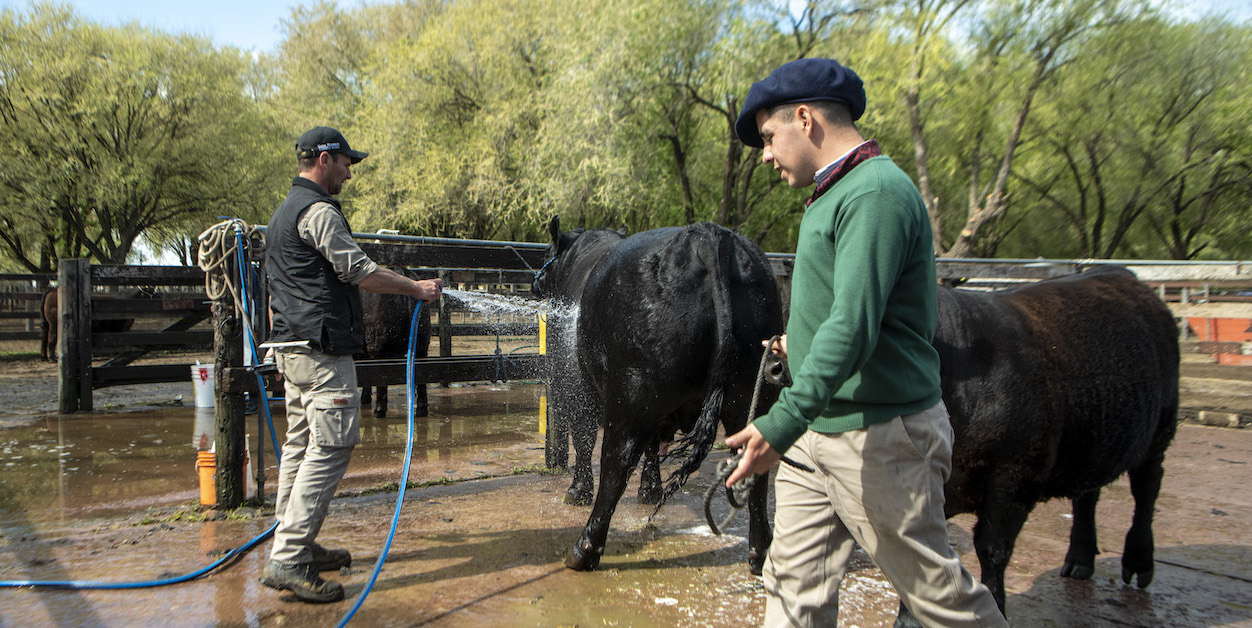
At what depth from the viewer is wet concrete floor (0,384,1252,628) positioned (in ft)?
11.3

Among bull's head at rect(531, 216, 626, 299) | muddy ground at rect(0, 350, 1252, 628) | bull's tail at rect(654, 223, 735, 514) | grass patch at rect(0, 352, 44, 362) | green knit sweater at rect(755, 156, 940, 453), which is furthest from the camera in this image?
grass patch at rect(0, 352, 44, 362)

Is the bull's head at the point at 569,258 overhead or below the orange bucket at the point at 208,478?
overhead

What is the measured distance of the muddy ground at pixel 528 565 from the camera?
11.2ft

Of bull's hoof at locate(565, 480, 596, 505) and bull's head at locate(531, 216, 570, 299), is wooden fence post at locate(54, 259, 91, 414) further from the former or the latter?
bull's hoof at locate(565, 480, 596, 505)

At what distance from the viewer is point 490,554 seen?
4.22m

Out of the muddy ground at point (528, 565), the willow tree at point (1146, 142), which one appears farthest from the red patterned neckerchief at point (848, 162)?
the willow tree at point (1146, 142)

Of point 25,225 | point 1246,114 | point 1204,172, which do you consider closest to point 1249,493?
point 1246,114

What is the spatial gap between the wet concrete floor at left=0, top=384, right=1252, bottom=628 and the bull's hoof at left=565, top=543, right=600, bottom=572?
64 mm

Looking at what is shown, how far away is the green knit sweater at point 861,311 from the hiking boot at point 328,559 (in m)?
2.81

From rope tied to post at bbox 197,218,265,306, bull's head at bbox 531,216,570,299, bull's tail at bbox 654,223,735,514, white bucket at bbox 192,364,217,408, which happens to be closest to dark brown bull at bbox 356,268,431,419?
white bucket at bbox 192,364,217,408

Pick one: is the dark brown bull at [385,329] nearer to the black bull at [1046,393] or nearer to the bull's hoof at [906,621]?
the black bull at [1046,393]

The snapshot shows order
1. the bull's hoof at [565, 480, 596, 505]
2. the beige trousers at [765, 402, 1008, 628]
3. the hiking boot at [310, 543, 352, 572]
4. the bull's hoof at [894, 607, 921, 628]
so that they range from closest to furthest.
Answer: the beige trousers at [765, 402, 1008, 628] < the bull's hoof at [894, 607, 921, 628] < the hiking boot at [310, 543, 352, 572] < the bull's hoof at [565, 480, 596, 505]

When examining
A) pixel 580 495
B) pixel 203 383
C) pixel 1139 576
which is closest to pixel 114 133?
pixel 203 383

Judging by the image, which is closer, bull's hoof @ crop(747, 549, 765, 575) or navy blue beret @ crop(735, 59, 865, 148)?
navy blue beret @ crop(735, 59, 865, 148)
